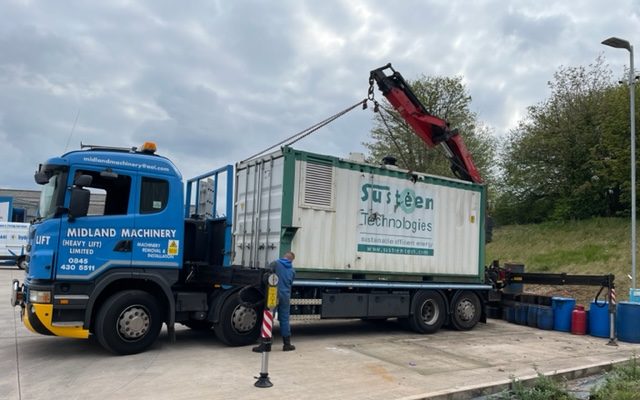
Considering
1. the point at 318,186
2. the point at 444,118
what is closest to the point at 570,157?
the point at 444,118

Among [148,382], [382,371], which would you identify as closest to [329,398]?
[382,371]

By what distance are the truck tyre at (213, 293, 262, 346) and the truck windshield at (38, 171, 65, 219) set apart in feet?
10.2

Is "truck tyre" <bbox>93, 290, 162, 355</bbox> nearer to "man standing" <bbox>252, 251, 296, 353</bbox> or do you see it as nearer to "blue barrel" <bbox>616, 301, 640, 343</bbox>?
"man standing" <bbox>252, 251, 296, 353</bbox>

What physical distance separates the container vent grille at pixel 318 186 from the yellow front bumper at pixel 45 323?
14.3ft

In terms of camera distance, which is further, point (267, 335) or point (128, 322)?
point (128, 322)

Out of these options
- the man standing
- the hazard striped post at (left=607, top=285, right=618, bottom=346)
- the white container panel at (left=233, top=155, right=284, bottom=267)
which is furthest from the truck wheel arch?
the hazard striped post at (left=607, top=285, right=618, bottom=346)

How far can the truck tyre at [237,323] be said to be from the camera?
9.04m

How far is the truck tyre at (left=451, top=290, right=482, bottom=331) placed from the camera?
1220 cm

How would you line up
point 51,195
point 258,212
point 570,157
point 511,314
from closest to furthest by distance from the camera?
1. point 51,195
2. point 258,212
3. point 511,314
4. point 570,157

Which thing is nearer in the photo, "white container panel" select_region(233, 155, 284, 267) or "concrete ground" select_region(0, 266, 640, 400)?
"concrete ground" select_region(0, 266, 640, 400)

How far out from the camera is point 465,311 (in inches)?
485

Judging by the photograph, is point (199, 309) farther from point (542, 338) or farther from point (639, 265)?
point (639, 265)

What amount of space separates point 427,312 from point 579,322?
3808 mm

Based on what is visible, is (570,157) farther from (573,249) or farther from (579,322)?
(579,322)
